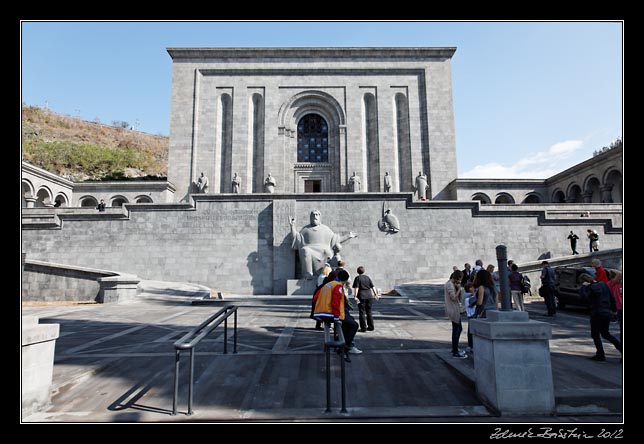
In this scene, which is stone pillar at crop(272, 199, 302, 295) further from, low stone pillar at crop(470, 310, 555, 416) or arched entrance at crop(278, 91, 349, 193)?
low stone pillar at crop(470, 310, 555, 416)

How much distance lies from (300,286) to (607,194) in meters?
23.1

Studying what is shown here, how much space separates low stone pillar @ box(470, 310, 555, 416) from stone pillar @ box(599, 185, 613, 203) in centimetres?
2722

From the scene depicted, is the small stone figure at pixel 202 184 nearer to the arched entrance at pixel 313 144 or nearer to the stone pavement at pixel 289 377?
the arched entrance at pixel 313 144

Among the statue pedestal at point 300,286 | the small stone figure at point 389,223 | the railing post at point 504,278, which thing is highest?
the small stone figure at point 389,223

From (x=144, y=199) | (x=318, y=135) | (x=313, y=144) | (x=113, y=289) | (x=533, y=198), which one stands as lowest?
(x=113, y=289)

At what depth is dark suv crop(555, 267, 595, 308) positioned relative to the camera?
39.4 feet

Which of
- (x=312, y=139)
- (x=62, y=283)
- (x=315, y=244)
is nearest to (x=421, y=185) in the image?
(x=312, y=139)

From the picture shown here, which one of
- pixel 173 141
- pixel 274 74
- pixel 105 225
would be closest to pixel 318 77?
pixel 274 74

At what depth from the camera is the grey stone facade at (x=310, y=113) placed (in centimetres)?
2925

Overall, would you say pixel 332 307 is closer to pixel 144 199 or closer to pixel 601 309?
pixel 601 309

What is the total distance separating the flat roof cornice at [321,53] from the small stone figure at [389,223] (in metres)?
18.5

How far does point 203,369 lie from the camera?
558 cm

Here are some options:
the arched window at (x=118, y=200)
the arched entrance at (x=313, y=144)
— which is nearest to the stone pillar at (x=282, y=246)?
the arched entrance at (x=313, y=144)

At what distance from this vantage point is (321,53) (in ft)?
102
